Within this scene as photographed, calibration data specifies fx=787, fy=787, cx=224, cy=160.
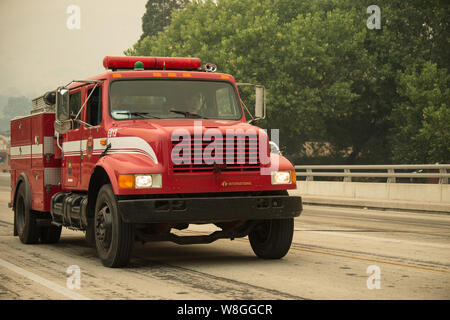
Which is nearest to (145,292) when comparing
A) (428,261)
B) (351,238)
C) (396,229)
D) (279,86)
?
(428,261)

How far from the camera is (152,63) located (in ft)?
38.1

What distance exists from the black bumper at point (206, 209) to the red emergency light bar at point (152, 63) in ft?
8.88

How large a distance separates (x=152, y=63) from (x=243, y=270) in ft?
11.8

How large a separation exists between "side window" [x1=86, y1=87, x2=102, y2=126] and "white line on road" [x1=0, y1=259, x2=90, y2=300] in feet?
7.44

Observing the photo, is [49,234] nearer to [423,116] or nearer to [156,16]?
[423,116]

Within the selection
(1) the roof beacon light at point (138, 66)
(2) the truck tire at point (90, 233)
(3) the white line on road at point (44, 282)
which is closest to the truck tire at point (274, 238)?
(2) the truck tire at point (90, 233)

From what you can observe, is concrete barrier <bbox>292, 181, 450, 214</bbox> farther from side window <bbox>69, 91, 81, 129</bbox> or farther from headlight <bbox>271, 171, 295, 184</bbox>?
side window <bbox>69, 91, 81, 129</bbox>

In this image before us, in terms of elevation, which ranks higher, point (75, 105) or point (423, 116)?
point (423, 116)

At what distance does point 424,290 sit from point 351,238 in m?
6.03

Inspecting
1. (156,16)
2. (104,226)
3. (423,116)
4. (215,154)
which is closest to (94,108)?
(104,226)

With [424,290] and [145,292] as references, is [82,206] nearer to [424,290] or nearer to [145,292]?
[145,292]

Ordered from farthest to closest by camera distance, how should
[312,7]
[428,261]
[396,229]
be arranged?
[312,7] → [396,229] → [428,261]

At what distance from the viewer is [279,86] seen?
2116 inches

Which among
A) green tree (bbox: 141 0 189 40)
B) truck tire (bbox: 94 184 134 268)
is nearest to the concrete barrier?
truck tire (bbox: 94 184 134 268)
